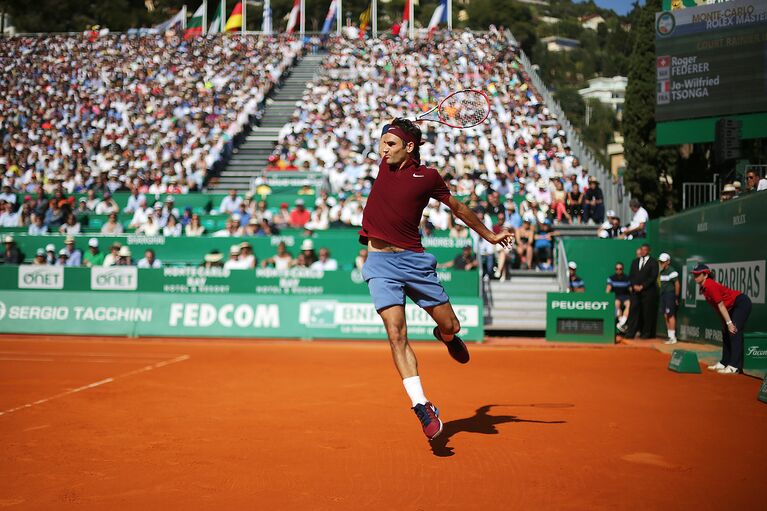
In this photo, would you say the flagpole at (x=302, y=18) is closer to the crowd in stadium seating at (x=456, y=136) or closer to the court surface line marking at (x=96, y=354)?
the crowd in stadium seating at (x=456, y=136)

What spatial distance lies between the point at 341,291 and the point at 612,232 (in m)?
7.15

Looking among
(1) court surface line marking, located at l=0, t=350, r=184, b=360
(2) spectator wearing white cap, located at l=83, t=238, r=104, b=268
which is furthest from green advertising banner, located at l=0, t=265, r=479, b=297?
(1) court surface line marking, located at l=0, t=350, r=184, b=360

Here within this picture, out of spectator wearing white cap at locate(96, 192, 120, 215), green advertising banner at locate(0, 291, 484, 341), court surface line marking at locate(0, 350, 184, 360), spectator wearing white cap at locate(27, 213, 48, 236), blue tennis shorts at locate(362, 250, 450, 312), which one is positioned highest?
spectator wearing white cap at locate(96, 192, 120, 215)

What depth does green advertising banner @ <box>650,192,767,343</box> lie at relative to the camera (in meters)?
13.5

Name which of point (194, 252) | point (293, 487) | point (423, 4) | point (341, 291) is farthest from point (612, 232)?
point (423, 4)

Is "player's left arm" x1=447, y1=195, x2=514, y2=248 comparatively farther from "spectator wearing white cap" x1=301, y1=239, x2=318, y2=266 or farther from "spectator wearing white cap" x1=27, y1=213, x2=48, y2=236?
"spectator wearing white cap" x1=27, y1=213, x2=48, y2=236

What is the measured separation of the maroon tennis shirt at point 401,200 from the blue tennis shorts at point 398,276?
11 centimetres

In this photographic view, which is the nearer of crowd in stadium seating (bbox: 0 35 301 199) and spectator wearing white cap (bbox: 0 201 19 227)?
spectator wearing white cap (bbox: 0 201 19 227)

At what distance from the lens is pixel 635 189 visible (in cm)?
3180

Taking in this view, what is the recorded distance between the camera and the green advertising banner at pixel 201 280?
65.4 feet

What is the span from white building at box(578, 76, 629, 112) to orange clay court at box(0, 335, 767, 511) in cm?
10056

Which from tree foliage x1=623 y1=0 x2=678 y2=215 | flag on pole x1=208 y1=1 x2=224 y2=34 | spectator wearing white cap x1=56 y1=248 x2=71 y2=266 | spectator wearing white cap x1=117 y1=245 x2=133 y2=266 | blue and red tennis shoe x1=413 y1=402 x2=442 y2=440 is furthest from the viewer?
flag on pole x1=208 y1=1 x2=224 y2=34

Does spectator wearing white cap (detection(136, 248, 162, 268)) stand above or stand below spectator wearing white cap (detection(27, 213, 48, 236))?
below

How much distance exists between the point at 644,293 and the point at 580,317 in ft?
5.91
